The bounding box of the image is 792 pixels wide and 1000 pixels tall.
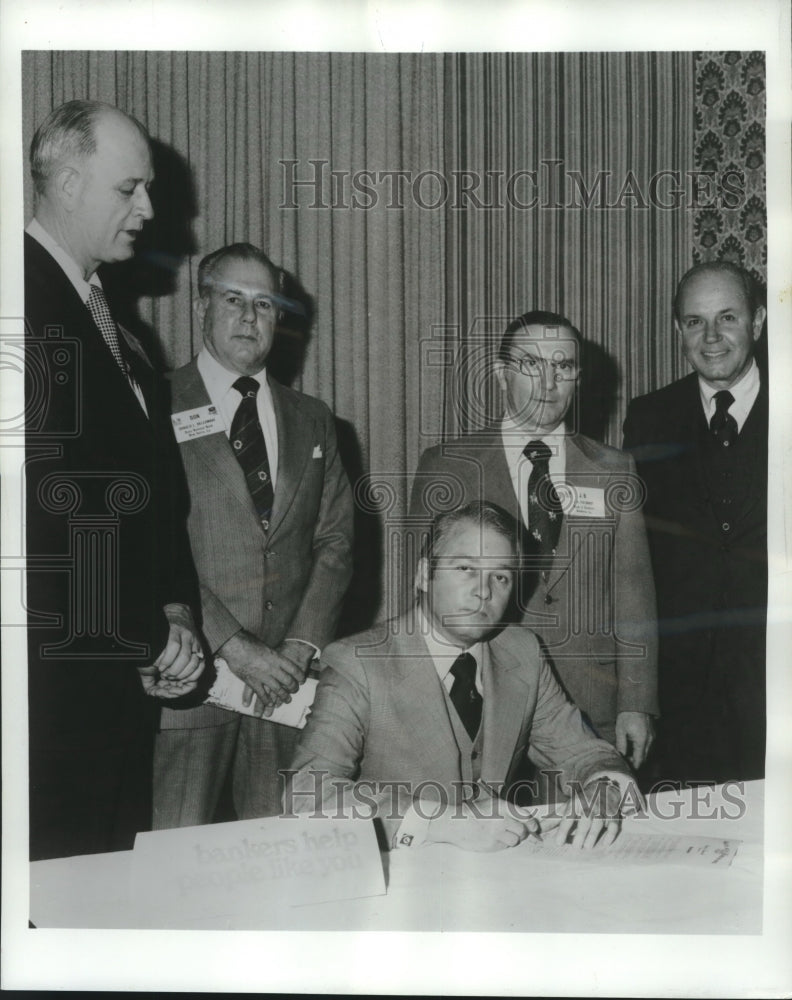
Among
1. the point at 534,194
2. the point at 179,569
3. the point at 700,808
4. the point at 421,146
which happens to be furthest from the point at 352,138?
the point at 700,808

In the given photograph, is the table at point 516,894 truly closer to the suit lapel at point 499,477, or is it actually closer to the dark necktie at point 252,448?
the suit lapel at point 499,477

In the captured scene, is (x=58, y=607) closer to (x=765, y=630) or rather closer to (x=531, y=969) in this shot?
(x=531, y=969)

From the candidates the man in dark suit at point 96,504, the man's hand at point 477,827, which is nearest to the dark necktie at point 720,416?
the man's hand at point 477,827

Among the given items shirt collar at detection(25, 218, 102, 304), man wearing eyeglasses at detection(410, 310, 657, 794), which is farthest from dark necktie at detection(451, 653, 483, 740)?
shirt collar at detection(25, 218, 102, 304)

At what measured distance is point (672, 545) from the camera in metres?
2.57

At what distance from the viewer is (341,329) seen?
2.55 m

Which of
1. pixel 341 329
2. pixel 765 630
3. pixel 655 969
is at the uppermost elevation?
pixel 341 329

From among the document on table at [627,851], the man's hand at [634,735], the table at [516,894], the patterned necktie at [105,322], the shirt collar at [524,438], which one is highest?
the patterned necktie at [105,322]

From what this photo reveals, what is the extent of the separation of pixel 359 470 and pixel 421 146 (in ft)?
2.36

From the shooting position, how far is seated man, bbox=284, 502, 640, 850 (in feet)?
8.36

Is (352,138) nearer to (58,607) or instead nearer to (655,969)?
(58,607)

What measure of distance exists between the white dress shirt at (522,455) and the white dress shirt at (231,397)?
0.51 meters

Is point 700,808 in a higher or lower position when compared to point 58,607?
lower

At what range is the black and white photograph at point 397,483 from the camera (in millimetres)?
2539
